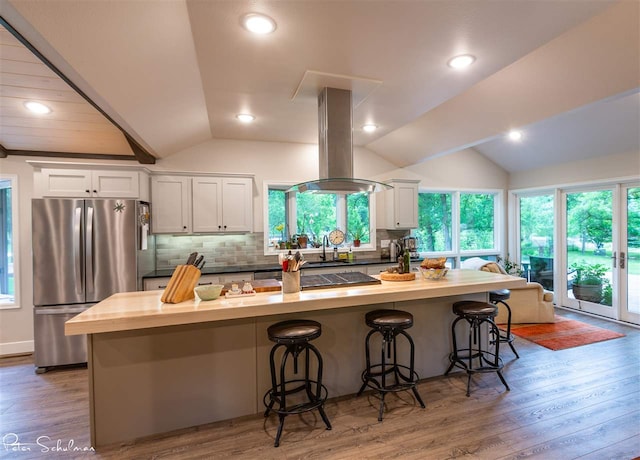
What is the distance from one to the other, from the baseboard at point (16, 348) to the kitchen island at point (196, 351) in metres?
2.56

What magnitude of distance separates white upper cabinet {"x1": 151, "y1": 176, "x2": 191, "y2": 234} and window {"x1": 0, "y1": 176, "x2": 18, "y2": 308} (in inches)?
62.8

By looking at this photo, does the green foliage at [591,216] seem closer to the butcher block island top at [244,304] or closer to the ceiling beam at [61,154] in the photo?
the butcher block island top at [244,304]

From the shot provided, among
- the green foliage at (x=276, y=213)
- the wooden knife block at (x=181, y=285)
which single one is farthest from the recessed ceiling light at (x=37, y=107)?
the green foliage at (x=276, y=213)

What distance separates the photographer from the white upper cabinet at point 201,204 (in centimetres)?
408

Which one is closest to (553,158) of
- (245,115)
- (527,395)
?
(527,395)

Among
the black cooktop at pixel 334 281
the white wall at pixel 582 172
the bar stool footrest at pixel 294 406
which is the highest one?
the white wall at pixel 582 172

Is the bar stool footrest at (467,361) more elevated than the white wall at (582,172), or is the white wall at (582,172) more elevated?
the white wall at (582,172)

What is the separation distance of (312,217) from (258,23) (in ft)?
11.0

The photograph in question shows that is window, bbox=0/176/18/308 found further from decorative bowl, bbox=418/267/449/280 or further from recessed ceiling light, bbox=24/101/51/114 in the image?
decorative bowl, bbox=418/267/449/280

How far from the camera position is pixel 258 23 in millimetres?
1959

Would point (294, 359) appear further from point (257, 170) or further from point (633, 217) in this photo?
point (633, 217)

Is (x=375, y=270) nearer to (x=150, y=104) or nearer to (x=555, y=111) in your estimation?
(x=555, y=111)

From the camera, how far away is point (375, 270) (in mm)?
4754

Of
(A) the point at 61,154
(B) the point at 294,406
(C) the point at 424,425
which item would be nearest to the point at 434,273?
(C) the point at 424,425
